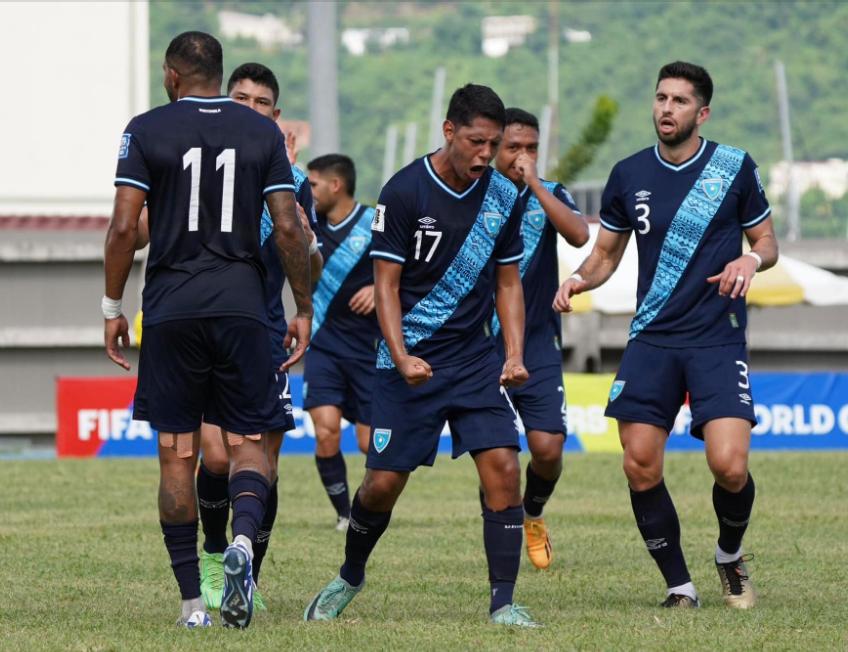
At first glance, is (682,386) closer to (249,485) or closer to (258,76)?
(249,485)

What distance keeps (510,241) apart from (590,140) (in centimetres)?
3323

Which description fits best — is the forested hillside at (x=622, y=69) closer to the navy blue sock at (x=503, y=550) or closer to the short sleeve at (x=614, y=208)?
the short sleeve at (x=614, y=208)

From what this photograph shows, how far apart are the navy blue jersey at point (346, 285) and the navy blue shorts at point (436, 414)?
15.5 ft

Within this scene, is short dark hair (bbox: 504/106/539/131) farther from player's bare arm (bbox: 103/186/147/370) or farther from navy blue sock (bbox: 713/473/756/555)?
player's bare arm (bbox: 103/186/147/370)

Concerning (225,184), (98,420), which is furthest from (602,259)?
(98,420)

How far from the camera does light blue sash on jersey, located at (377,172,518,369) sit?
751 cm

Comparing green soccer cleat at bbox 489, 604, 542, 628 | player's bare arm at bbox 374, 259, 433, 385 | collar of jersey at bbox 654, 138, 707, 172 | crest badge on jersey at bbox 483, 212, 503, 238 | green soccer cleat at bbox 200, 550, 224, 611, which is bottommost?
green soccer cleat at bbox 200, 550, 224, 611

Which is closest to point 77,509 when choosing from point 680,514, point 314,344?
point 314,344

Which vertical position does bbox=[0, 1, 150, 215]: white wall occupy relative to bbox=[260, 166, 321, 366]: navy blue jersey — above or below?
above

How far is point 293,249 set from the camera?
7293 millimetres

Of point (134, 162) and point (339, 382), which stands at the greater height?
point (134, 162)

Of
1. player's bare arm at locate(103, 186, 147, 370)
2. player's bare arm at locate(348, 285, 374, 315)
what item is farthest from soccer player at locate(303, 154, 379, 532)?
player's bare arm at locate(103, 186, 147, 370)

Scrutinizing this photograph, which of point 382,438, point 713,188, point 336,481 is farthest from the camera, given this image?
point 336,481

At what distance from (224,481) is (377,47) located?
14211cm
